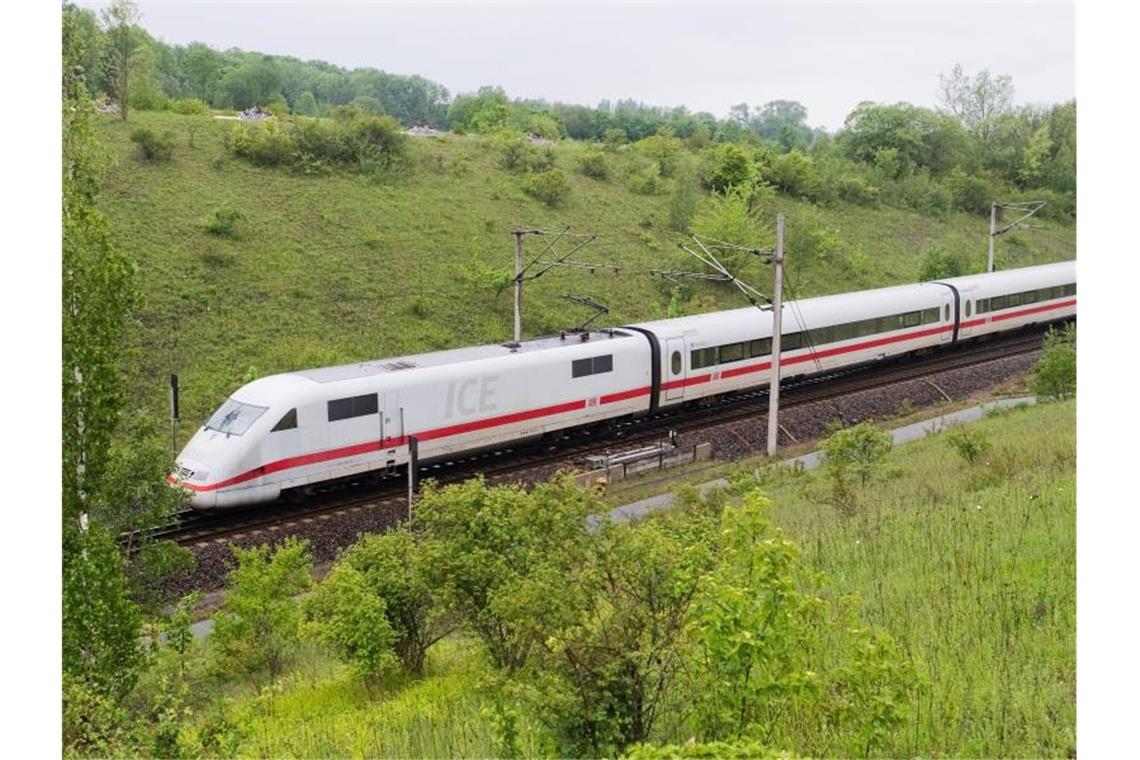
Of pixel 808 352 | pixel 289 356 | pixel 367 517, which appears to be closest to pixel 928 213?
pixel 808 352

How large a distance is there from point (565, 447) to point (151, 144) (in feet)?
88.6

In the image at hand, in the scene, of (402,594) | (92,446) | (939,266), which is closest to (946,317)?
(939,266)

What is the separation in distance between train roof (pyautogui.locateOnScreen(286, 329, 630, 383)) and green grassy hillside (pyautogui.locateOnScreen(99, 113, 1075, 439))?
307 inches

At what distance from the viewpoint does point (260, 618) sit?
47.8ft

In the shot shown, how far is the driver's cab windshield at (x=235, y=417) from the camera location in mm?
20047

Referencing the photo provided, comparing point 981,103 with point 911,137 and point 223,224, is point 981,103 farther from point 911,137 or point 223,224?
point 223,224

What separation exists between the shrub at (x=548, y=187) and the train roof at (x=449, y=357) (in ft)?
88.2

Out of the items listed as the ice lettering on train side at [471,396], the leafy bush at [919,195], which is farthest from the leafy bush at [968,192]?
the ice lettering on train side at [471,396]

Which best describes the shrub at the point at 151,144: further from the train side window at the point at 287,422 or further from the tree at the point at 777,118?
the tree at the point at 777,118

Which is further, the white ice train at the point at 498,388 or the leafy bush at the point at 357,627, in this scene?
the white ice train at the point at 498,388

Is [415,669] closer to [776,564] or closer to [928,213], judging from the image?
[776,564]

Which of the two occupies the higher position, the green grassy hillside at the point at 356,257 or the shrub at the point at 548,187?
the shrub at the point at 548,187

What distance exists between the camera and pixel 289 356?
32156 millimetres

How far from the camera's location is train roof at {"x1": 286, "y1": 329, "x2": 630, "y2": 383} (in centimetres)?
2145
